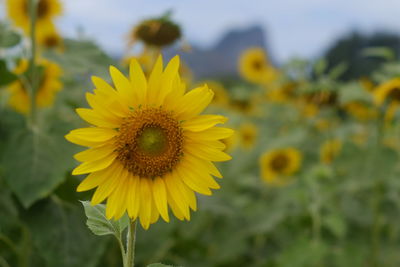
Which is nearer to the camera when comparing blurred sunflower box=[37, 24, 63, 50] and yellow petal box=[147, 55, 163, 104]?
yellow petal box=[147, 55, 163, 104]

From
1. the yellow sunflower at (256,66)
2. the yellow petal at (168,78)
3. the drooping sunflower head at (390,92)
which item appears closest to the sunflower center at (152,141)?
the yellow petal at (168,78)

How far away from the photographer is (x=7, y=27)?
238 centimetres

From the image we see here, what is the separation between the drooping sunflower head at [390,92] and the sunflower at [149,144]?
149 cm

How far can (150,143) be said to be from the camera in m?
1.25

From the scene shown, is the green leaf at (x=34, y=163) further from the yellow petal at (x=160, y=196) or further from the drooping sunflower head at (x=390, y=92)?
the drooping sunflower head at (x=390, y=92)

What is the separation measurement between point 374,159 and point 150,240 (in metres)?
1.10

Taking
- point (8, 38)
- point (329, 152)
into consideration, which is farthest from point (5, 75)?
point (329, 152)

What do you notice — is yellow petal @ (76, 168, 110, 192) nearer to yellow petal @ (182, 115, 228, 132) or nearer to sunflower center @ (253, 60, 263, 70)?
yellow petal @ (182, 115, 228, 132)

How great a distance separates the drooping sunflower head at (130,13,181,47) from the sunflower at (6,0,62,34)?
4.10 ft

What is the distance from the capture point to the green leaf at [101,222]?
110 centimetres

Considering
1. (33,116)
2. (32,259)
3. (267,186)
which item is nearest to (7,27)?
(33,116)

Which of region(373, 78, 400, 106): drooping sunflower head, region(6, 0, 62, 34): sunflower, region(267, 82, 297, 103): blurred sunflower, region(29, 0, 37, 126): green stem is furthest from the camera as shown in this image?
region(267, 82, 297, 103): blurred sunflower

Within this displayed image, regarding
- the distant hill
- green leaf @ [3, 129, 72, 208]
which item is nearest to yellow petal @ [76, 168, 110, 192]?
green leaf @ [3, 129, 72, 208]

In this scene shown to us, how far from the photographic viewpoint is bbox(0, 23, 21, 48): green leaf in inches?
86.6
